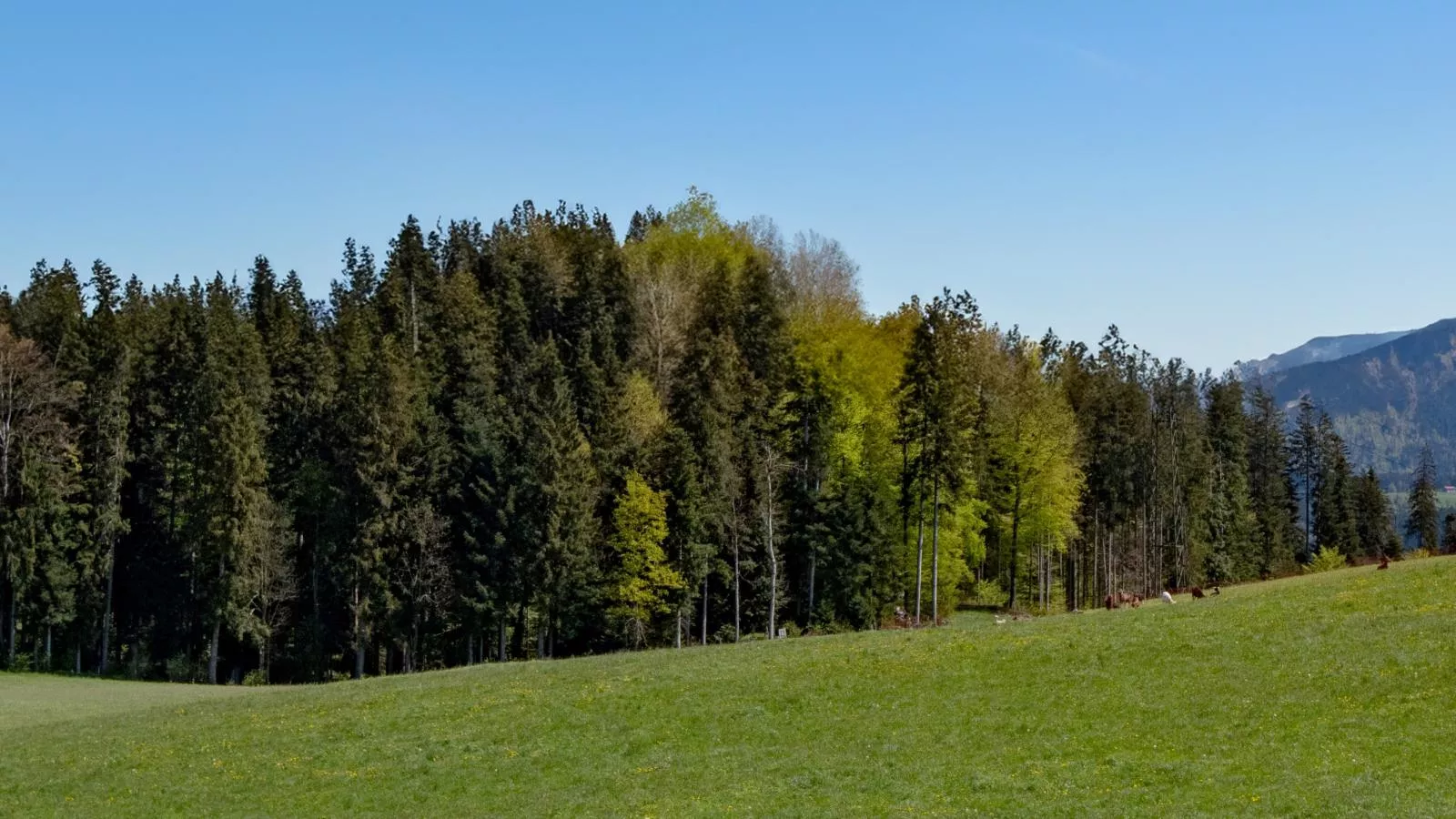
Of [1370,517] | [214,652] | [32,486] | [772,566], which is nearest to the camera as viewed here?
[214,652]

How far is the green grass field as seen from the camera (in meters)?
27.3

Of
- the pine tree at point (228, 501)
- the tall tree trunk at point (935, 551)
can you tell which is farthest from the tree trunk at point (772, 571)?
the pine tree at point (228, 501)

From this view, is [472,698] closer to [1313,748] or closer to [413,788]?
[413,788]

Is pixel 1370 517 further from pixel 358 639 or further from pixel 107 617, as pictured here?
pixel 107 617

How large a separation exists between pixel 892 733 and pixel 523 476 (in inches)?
2076

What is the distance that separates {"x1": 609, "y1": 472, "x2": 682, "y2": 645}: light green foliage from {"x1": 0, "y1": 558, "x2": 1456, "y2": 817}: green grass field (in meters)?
31.8

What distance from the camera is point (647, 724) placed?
37156 millimetres

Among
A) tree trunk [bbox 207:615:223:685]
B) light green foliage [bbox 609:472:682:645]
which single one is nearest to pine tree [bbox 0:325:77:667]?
tree trunk [bbox 207:615:223:685]

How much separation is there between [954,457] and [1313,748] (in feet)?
159

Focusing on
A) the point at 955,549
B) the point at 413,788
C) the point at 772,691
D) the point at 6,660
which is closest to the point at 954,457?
the point at 955,549

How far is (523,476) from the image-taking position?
8300 centimetres

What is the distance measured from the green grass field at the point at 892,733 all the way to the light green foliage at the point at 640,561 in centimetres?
3179

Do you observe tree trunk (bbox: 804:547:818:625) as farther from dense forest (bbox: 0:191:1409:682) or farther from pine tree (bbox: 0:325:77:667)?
pine tree (bbox: 0:325:77:667)

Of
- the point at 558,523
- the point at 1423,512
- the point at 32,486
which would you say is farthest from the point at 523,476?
the point at 1423,512
